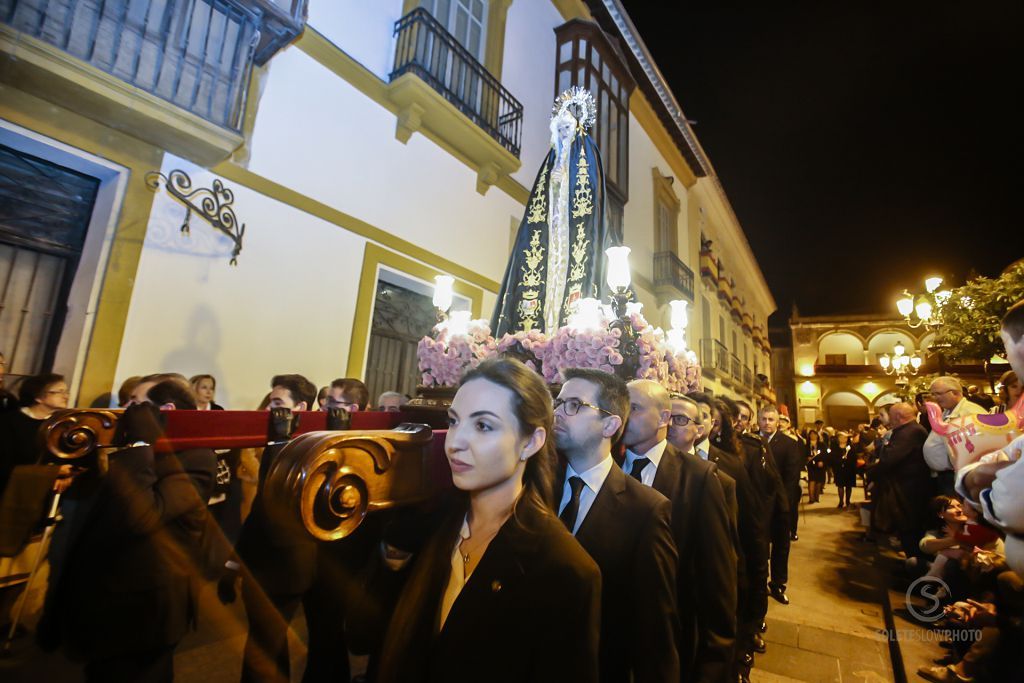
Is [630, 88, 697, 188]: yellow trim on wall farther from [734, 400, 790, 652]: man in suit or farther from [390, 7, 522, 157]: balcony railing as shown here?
[734, 400, 790, 652]: man in suit

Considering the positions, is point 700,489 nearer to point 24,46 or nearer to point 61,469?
point 61,469

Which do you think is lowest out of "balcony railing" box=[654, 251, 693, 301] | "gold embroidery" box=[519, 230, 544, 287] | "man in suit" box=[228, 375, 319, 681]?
"man in suit" box=[228, 375, 319, 681]

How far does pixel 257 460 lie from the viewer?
3.38 metres

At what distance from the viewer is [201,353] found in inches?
160

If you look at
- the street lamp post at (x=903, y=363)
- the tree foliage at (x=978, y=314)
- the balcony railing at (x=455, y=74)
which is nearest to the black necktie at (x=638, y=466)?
the balcony railing at (x=455, y=74)

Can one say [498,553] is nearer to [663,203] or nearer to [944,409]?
[944,409]

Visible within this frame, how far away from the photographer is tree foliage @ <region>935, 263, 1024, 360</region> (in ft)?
17.3

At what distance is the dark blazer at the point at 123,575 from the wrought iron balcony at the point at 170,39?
3.28 metres

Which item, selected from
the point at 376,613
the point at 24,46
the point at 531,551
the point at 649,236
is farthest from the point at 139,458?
the point at 649,236

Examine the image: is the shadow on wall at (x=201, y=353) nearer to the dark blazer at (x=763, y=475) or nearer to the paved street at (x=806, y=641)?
the paved street at (x=806, y=641)

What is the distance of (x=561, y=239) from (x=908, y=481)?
476 centimetres

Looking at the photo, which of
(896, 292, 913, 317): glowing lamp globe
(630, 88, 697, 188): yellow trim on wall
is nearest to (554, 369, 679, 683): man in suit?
(896, 292, 913, 317): glowing lamp globe

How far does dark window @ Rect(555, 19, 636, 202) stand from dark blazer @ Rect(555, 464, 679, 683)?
306 inches

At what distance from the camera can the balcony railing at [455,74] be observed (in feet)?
19.4
